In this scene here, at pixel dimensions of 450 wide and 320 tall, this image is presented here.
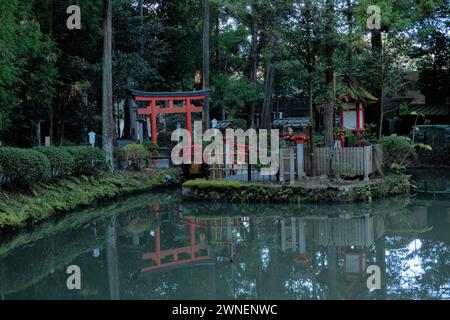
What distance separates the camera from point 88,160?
16.9m

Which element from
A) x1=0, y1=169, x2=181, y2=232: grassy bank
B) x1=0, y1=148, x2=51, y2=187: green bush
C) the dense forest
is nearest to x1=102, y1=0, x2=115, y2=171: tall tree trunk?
the dense forest

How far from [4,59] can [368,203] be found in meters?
11.5

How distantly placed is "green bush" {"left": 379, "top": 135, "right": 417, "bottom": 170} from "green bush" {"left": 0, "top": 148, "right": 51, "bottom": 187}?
11248 mm

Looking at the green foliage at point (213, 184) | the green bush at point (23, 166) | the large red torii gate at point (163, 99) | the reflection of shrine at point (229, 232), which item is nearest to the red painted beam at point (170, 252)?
the reflection of shrine at point (229, 232)

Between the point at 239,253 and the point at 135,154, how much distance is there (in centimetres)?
1140

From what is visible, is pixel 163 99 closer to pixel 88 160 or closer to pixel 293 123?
pixel 88 160

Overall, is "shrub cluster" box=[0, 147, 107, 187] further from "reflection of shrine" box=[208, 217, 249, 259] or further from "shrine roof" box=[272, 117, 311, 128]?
"shrine roof" box=[272, 117, 311, 128]

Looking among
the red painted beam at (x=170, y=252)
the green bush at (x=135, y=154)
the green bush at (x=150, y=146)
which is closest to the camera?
the red painted beam at (x=170, y=252)

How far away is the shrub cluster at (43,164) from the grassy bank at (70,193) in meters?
0.30

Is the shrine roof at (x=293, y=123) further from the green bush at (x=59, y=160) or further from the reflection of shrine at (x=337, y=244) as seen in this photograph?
the green bush at (x=59, y=160)

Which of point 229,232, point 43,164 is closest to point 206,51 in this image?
point 43,164

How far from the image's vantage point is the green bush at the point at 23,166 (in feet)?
40.9

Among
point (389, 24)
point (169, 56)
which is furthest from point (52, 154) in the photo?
point (169, 56)

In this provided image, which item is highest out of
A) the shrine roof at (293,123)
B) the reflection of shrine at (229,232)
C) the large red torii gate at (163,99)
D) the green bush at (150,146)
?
the large red torii gate at (163,99)
